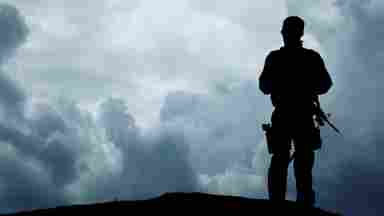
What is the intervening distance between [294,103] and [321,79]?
773mm

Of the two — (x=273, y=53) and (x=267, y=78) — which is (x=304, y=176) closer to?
(x=267, y=78)

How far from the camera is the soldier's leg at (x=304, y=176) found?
895 cm

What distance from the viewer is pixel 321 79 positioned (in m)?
9.30

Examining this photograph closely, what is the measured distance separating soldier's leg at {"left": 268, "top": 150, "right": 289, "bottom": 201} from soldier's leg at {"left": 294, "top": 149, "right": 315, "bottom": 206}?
0.72 feet

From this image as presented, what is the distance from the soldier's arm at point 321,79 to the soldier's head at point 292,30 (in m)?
0.55

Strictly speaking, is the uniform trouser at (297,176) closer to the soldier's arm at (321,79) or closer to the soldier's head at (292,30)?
the soldier's arm at (321,79)

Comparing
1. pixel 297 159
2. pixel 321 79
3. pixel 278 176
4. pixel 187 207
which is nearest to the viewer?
pixel 187 207

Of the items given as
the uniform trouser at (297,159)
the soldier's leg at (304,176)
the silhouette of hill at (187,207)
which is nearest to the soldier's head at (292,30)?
the uniform trouser at (297,159)

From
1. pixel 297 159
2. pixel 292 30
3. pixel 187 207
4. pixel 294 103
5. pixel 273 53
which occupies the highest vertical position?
pixel 292 30

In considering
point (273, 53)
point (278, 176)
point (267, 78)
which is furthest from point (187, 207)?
point (273, 53)

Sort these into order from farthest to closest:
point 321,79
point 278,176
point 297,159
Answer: point 321,79 → point 297,159 → point 278,176

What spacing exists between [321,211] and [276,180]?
3.48ft

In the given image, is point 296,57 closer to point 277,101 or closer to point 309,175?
point 277,101

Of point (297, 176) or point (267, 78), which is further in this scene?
point (267, 78)
